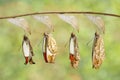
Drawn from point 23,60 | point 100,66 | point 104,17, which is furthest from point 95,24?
point 23,60

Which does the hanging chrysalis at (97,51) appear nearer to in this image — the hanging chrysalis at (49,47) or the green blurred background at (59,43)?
the green blurred background at (59,43)

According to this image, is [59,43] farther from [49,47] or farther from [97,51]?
[97,51]

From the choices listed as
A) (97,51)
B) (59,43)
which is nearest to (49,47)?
(59,43)

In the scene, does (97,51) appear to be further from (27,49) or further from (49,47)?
(27,49)

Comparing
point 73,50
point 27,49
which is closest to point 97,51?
point 73,50

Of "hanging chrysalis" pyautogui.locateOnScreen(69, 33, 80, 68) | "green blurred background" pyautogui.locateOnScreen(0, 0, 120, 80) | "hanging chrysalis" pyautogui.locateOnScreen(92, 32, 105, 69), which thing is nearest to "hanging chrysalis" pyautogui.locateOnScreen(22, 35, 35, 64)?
"green blurred background" pyautogui.locateOnScreen(0, 0, 120, 80)
